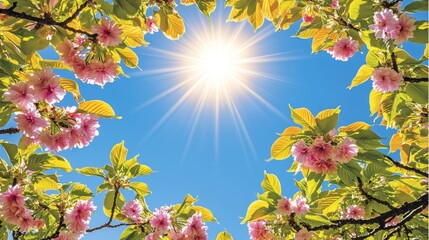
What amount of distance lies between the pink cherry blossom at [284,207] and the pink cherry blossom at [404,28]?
1567 mm

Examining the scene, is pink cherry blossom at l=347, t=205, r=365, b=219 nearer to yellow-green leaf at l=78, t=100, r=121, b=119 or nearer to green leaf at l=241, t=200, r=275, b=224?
green leaf at l=241, t=200, r=275, b=224

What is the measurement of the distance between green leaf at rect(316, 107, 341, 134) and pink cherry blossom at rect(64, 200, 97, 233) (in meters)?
2.27

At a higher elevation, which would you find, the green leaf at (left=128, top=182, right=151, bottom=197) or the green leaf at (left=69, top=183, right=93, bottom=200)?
the green leaf at (left=128, top=182, right=151, bottom=197)

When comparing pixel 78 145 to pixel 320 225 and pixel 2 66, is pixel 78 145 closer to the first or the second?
pixel 2 66

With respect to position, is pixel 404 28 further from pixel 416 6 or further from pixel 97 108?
pixel 97 108

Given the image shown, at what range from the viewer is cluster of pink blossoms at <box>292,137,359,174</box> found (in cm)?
313

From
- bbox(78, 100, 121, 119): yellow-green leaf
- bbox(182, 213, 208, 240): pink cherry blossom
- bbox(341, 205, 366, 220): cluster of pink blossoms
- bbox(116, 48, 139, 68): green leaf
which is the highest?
bbox(116, 48, 139, 68): green leaf

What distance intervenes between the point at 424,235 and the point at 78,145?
3190mm

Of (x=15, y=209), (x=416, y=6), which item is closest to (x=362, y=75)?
(x=416, y=6)

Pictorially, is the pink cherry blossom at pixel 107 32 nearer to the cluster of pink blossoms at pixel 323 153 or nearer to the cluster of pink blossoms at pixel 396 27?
the cluster of pink blossoms at pixel 323 153

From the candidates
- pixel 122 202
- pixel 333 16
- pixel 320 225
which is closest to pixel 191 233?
pixel 122 202

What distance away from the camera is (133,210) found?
4.31m

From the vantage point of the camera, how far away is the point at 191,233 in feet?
13.3

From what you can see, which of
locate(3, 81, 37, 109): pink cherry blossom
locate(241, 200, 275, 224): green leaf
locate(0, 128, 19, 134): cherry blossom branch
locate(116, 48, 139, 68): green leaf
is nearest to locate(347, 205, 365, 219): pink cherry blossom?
locate(241, 200, 275, 224): green leaf
